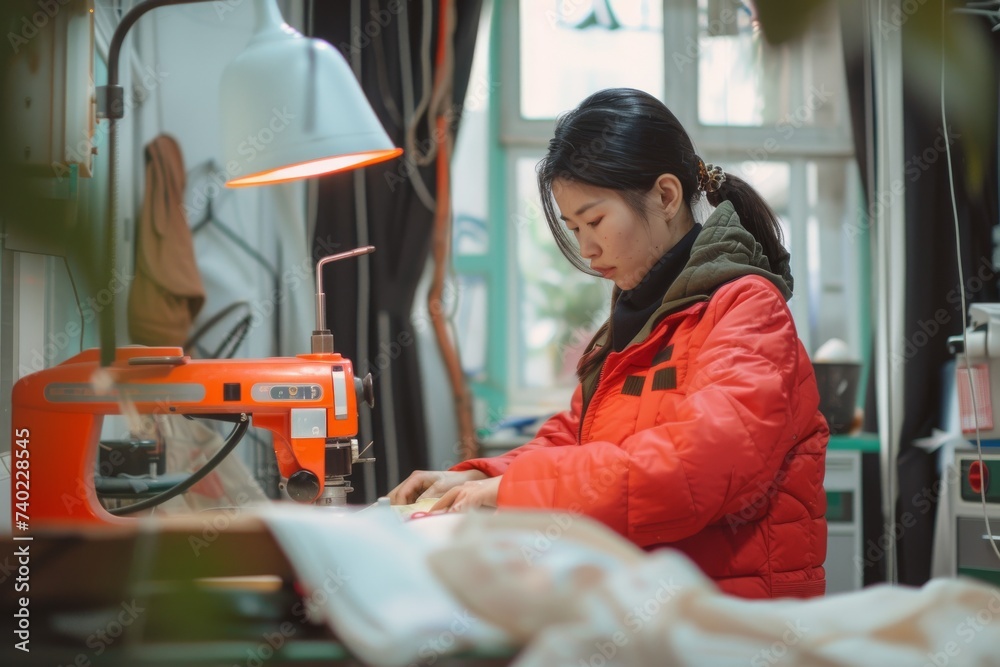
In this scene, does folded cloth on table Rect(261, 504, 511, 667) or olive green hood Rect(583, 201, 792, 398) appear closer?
folded cloth on table Rect(261, 504, 511, 667)

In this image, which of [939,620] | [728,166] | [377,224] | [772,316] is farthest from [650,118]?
[728,166]

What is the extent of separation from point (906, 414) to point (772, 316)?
2.12 metres

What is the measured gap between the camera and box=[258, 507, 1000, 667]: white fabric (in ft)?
1.11

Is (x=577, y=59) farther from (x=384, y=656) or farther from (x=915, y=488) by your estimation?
(x=384, y=656)

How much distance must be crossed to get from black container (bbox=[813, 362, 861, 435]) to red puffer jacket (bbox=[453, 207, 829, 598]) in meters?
1.65

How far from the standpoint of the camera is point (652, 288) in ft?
4.19

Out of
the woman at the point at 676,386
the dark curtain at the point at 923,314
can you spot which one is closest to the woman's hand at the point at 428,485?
the woman at the point at 676,386

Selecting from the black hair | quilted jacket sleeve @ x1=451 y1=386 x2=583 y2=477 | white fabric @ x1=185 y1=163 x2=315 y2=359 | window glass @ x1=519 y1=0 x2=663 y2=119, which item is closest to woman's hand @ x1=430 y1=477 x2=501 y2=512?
quilted jacket sleeve @ x1=451 y1=386 x2=583 y2=477

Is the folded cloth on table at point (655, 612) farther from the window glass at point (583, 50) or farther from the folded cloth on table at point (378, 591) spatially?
the window glass at point (583, 50)

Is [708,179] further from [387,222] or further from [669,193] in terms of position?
[387,222]

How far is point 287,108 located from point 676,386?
678 mm

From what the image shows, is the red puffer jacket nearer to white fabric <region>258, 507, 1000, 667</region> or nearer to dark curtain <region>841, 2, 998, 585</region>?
white fabric <region>258, 507, 1000, 667</region>

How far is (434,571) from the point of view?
0.35 metres

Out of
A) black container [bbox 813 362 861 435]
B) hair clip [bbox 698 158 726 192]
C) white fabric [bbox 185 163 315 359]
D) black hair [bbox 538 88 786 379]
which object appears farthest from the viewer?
white fabric [bbox 185 163 315 359]
